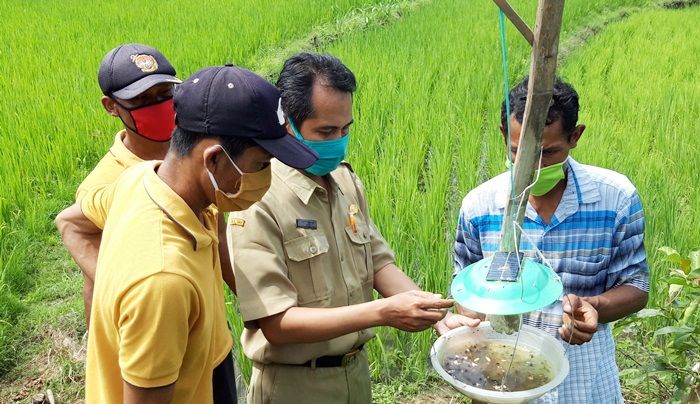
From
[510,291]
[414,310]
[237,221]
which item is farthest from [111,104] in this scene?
[510,291]

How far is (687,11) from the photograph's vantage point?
10.6 meters

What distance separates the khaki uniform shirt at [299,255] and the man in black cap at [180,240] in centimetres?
11

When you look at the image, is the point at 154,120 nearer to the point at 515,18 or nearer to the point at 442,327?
the point at 442,327

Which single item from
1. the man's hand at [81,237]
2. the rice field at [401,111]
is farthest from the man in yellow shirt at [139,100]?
the rice field at [401,111]

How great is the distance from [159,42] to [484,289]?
260 inches

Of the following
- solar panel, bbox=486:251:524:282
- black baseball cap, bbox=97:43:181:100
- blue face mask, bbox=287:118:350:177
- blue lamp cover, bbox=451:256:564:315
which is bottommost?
blue lamp cover, bbox=451:256:564:315

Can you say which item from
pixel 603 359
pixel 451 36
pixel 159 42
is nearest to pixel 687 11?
pixel 451 36

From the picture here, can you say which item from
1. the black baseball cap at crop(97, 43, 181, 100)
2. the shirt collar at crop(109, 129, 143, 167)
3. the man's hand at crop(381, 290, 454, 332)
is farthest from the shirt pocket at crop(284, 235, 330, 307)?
the black baseball cap at crop(97, 43, 181, 100)

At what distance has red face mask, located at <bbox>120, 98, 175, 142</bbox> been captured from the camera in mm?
2043

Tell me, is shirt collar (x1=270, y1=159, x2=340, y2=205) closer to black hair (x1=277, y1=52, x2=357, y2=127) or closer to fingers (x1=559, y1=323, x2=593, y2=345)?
black hair (x1=277, y1=52, x2=357, y2=127)

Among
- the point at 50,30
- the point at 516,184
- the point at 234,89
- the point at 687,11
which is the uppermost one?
the point at 234,89

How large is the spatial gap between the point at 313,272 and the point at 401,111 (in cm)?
362

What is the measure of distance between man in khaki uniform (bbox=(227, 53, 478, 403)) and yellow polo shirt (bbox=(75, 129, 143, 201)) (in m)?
0.55

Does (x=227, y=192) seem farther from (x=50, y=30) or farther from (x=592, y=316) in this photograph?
(x=50, y=30)
